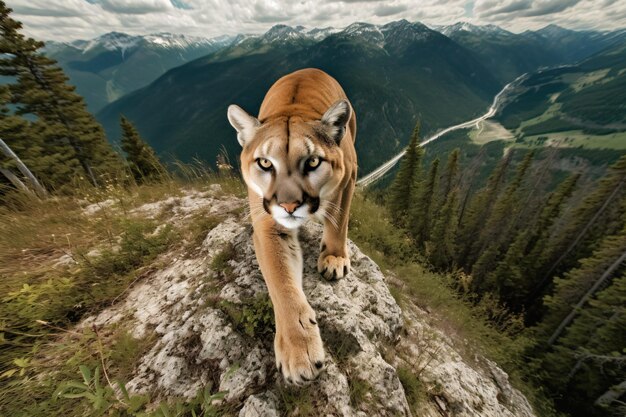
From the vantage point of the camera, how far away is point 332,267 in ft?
14.8

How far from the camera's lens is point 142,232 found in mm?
5160

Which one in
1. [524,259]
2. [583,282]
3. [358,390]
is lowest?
[524,259]

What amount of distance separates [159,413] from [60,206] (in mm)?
6429

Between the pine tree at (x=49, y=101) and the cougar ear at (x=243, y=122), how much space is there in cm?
2259

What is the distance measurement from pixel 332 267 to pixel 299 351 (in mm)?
1769

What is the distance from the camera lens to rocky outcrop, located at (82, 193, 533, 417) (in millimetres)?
2965

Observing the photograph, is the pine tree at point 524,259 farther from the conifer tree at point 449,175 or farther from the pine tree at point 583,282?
the conifer tree at point 449,175

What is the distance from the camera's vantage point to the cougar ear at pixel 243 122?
4.01 metres

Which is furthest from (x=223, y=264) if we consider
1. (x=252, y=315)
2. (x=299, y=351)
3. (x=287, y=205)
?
(x=299, y=351)

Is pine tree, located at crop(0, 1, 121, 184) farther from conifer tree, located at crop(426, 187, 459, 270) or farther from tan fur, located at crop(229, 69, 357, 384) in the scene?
conifer tree, located at crop(426, 187, 459, 270)

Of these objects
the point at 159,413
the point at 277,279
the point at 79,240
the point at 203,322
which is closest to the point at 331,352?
the point at 277,279

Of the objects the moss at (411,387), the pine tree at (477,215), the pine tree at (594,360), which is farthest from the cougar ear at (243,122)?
the pine tree at (477,215)

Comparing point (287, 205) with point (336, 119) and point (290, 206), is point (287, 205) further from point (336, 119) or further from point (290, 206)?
point (336, 119)

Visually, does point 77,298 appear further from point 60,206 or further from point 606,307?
point 606,307
